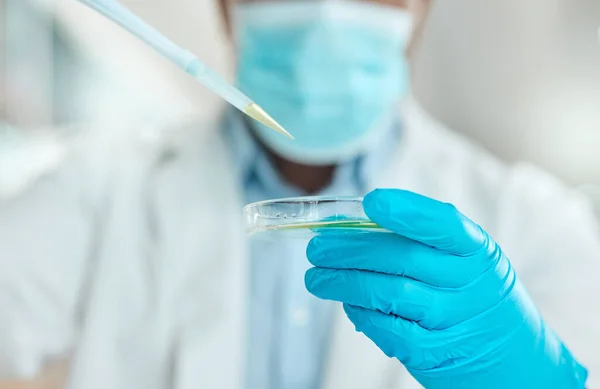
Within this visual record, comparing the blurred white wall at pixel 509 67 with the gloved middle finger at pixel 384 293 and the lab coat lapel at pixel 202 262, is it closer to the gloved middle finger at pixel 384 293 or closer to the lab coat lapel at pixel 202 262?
the lab coat lapel at pixel 202 262

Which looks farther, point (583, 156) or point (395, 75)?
point (583, 156)

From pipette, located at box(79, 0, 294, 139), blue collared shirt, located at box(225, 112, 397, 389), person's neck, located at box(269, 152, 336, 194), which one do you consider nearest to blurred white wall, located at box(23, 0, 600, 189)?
person's neck, located at box(269, 152, 336, 194)

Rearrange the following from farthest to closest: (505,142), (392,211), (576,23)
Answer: (505,142), (576,23), (392,211)

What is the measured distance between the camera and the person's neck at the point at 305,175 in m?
1.06

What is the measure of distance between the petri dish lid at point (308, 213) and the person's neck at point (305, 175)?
52cm

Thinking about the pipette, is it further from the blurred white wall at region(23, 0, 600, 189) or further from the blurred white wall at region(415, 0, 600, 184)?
the blurred white wall at region(415, 0, 600, 184)

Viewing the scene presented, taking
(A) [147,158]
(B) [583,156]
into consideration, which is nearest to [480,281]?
(A) [147,158]

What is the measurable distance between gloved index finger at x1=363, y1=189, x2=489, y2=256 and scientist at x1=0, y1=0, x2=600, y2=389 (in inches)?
13.0

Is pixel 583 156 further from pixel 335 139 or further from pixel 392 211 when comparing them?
pixel 392 211

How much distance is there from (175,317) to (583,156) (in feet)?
2.89

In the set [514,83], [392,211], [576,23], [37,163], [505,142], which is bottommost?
[37,163]

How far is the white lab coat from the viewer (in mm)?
857

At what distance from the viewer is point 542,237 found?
3.04ft

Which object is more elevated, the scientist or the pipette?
the pipette
